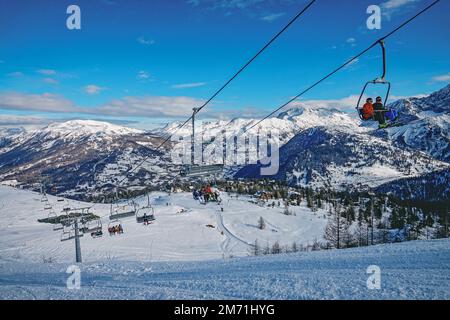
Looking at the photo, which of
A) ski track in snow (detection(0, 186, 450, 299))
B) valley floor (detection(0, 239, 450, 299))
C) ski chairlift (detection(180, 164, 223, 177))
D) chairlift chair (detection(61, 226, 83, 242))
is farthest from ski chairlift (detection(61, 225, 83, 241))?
ski chairlift (detection(180, 164, 223, 177))

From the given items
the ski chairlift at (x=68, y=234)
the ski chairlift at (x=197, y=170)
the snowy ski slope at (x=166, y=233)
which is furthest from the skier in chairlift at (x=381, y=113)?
the snowy ski slope at (x=166, y=233)

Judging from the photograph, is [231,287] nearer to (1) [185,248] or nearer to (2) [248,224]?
(1) [185,248]

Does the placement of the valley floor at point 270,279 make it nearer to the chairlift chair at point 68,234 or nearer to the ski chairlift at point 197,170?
the ski chairlift at point 197,170

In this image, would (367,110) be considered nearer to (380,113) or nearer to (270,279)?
(380,113)

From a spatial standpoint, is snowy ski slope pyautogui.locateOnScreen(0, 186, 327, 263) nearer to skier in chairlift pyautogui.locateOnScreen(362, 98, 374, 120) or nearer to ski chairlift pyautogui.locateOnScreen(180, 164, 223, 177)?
ski chairlift pyautogui.locateOnScreen(180, 164, 223, 177)

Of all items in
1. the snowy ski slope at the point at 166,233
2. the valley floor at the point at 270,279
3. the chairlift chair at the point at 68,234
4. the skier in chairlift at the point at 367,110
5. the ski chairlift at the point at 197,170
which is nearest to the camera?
the valley floor at the point at 270,279

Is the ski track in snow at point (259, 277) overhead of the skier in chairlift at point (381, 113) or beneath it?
beneath

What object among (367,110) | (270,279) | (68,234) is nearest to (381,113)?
(367,110)

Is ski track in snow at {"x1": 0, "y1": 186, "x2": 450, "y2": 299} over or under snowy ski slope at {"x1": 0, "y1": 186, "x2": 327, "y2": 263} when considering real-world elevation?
over

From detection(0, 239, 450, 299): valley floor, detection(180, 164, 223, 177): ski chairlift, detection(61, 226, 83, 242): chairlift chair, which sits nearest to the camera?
detection(0, 239, 450, 299): valley floor

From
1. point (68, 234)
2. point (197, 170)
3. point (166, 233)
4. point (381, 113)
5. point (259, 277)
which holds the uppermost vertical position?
point (381, 113)

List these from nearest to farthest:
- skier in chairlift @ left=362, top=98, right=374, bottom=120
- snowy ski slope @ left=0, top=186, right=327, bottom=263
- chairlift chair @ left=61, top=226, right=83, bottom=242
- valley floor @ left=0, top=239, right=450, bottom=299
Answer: valley floor @ left=0, top=239, right=450, bottom=299, skier in chairlift @ left=362, top=98, right=374, bottom=120, chairlift chair @ left=61, top=226, right=83, bottom=242, snowy ski slope @ left=0, top=186, right=327, bottom=263

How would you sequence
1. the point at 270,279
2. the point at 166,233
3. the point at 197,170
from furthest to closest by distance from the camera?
the point at 166,233 → the point at 197,170 → the point at 270,279
